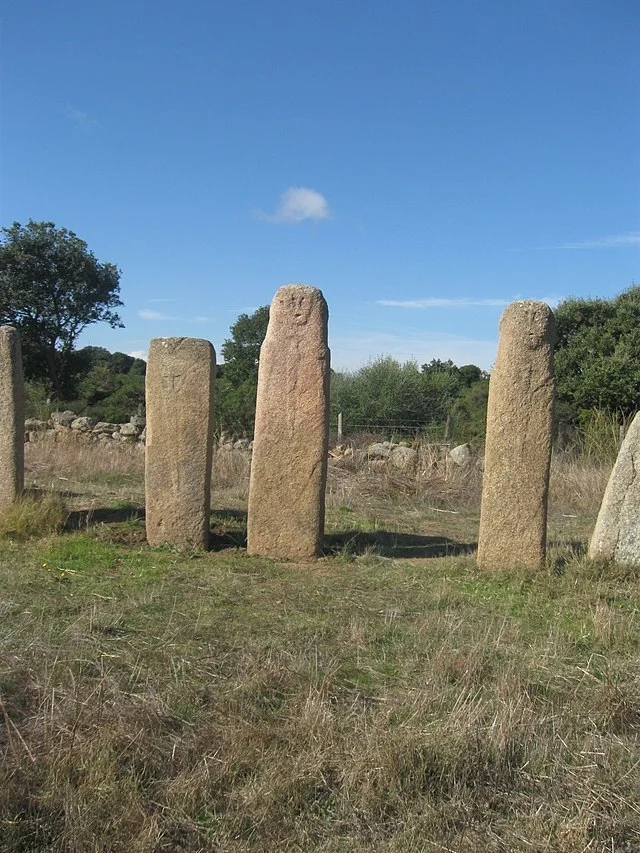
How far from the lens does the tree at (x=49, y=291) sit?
892 inches

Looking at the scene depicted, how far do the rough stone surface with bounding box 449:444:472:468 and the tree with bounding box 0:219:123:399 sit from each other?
15.1 meters

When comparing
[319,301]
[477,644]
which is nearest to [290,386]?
[319,301]

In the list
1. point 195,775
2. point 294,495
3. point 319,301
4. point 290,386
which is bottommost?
point 195,775

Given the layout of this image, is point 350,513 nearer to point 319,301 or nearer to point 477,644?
point 319,301

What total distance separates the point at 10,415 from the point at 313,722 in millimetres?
5402

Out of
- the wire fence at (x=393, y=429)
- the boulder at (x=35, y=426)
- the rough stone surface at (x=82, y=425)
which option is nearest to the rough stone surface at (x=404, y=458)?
the wire fence at (x=393, y=429)

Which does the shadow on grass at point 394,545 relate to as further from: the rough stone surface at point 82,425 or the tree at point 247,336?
the tree at point 247,336

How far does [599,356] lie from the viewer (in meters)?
16.7

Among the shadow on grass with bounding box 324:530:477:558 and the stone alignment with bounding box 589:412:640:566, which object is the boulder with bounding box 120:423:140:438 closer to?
the shadow on grass with bounding box 324:530:477:558

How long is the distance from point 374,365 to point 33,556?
18.7 metres

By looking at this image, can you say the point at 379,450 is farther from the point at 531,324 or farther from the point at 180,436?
the point at 531,324

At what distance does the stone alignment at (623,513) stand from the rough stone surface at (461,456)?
18.9 feet

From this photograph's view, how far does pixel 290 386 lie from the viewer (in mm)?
6633

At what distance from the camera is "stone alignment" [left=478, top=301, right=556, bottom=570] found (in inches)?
245
